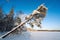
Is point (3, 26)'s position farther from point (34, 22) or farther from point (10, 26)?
point (34, 22)

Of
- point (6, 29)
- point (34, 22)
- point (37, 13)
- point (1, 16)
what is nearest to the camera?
point (37, 13)

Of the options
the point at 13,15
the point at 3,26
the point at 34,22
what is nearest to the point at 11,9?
the point at 13,15

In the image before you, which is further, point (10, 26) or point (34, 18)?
point (10, 26)

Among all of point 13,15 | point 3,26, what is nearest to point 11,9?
point 13,15

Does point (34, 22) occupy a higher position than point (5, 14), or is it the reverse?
point (5, 14)

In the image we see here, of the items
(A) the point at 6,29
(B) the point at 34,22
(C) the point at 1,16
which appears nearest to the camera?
(B) the point at 34,22

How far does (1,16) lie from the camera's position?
37.4m

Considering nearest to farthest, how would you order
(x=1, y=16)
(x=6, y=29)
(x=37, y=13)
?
(x=37, y=13) → (x=6, y=29) → (x=1, y=16)

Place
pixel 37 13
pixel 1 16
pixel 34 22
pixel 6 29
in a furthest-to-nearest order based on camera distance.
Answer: pixel 1 16 → pixel 6 29 → pixel 34 22 → pixel 37 13

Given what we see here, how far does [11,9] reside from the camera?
120ft

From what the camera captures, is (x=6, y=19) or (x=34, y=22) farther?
(x=6, y=19)

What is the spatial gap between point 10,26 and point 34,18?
23.5m

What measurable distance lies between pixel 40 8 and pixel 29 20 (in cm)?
110

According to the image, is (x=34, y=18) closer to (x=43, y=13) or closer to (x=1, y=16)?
(x=43, y=13)
